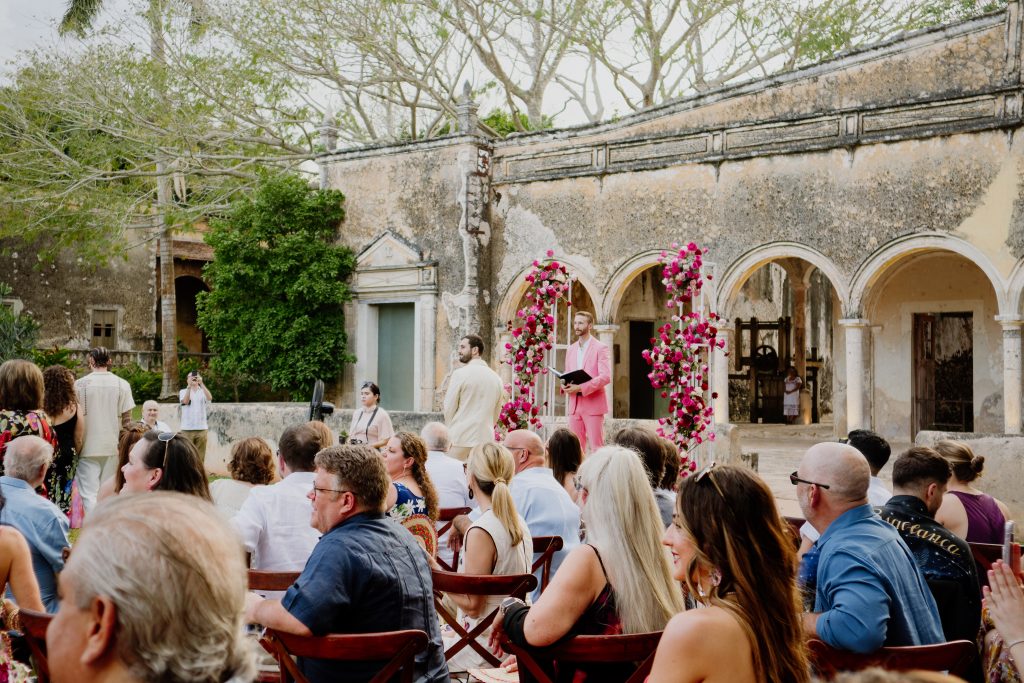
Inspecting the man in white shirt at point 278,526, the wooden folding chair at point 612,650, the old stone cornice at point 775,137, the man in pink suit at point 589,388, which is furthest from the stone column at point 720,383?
the wooden folding chair at point 612,650

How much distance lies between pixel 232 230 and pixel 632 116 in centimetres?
746

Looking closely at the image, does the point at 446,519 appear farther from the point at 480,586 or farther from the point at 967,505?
the point at 967,505

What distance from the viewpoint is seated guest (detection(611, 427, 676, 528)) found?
4434 millimetres

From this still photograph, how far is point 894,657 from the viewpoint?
264cm

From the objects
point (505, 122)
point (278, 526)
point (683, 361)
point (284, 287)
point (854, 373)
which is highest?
point (505, 122)

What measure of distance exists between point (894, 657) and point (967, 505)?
2.02 m

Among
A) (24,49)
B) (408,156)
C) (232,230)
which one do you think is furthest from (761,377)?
(24,49)

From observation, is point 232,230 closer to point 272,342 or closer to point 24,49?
point 272,342

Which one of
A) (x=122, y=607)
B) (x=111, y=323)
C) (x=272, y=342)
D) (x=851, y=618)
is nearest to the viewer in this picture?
(x=122, y=607)

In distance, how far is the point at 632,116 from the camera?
14.9 metres

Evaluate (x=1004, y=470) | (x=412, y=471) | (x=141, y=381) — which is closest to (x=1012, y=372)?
(x=1004, y=470)

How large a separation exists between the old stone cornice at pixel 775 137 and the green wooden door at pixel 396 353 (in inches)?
113

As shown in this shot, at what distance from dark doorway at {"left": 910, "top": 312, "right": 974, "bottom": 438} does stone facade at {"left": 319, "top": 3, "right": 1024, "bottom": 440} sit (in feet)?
0.19

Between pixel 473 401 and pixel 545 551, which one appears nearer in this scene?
pixel 545 551
